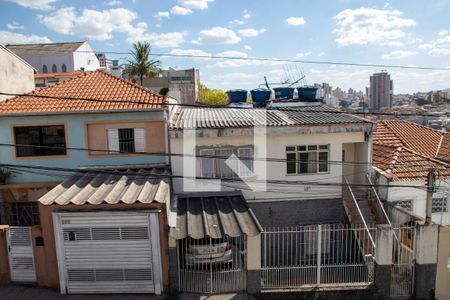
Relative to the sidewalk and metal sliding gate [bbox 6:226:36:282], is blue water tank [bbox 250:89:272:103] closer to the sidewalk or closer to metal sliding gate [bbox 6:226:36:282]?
the sidewalk

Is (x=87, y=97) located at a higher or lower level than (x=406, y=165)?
higher

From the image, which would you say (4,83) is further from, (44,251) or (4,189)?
(44,251)

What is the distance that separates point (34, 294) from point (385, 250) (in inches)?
412

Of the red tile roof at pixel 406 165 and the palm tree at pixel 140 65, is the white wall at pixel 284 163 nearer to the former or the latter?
the red tile roof at pixel 406 165

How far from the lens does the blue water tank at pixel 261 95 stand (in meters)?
19.1

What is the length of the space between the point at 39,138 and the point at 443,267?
14738 mm

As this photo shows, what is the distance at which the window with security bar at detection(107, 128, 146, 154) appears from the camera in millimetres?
14273

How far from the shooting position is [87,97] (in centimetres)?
1459

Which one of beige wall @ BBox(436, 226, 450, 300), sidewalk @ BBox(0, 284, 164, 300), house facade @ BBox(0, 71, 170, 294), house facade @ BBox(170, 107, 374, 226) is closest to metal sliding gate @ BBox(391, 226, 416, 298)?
beige wall @ BBox(436, 226, 450, 300)

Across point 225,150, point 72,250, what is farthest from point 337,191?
point 72,250

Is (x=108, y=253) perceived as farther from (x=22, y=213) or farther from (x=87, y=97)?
(x=87, y=97)

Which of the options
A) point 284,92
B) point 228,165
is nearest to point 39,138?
point 228,165

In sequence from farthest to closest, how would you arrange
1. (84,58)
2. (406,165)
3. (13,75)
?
(84,58) → (13,75) → (406,165)

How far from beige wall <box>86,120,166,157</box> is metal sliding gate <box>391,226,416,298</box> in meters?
8.84
